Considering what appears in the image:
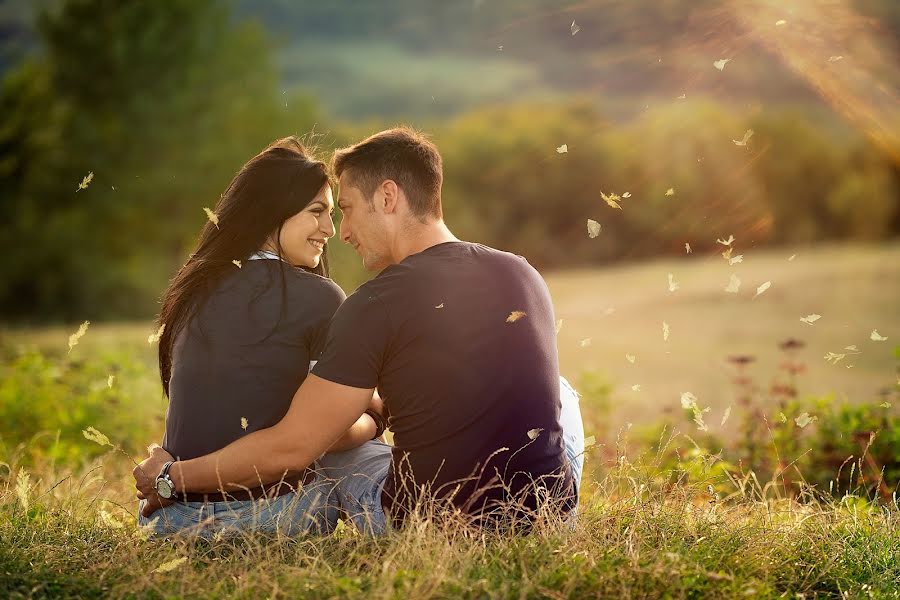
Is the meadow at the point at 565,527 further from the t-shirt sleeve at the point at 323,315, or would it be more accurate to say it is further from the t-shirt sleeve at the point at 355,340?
the t-shirt sleeve at the point at 323,315

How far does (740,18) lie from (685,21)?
0.35m

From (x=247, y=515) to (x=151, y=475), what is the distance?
39 cm

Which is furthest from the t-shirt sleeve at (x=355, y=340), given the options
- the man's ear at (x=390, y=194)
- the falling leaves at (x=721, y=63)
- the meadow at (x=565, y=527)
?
the falling leaves at (x=721, y=63)

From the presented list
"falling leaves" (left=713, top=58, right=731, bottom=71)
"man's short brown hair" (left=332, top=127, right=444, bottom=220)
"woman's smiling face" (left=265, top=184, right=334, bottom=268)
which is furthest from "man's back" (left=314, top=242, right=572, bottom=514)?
"falling leaves" (left=713, top=58, right=731, bottom=71)

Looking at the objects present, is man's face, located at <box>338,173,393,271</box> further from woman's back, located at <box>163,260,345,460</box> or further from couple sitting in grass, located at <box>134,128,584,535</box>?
woman's back, located at <box>163,260,345,460</box>

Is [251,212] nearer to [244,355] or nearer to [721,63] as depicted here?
[244,355]

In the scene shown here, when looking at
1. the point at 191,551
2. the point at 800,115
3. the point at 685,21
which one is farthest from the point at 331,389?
the point at 800,115

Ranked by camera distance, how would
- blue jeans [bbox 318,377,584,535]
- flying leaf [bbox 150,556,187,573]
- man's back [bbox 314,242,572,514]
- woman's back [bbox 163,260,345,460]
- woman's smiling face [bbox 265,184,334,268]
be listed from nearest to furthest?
flying leaf [bbox 150,556,187,573], man's back [bbox 314,242,572,514], woman's back [bbox 163,260,345,460], blue jeans [bbox 318,377,584,535], woman's smiling face [bbox 265,184,334,268]

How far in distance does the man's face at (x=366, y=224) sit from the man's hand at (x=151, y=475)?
1.08 metres

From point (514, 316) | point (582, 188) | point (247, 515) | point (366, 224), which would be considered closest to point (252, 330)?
point (366, 224)

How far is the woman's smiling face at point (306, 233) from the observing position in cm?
373

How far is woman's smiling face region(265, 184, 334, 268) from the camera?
373 centimetres

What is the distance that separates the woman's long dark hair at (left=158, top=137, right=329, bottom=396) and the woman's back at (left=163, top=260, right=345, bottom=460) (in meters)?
0.11

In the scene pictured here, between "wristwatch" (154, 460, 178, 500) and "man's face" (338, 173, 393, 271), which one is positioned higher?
"man's face" (338, 173, 393, 271)
